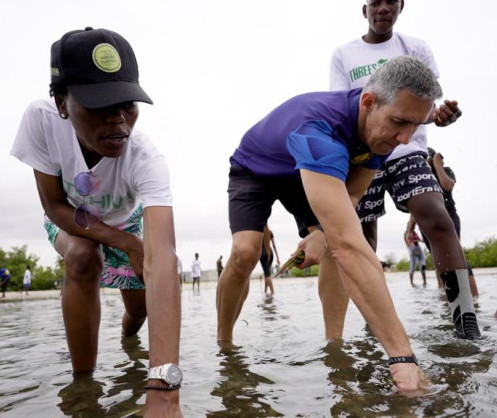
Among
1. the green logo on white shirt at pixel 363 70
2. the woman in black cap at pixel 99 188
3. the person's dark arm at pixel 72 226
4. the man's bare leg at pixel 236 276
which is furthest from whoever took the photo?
the green logo on white shirt at pixel 363 70

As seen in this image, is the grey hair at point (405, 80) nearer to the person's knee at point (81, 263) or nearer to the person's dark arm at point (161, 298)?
the person's dark arm at point (161, 298)

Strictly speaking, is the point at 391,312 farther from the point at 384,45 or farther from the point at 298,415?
the point at 384,45

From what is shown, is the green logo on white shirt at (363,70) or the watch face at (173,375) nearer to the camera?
the watch face at (173,375)

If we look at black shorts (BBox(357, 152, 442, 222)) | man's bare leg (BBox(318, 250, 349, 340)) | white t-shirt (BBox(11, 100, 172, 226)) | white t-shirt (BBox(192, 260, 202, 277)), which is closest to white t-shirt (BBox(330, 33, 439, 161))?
black shorts (BBox(357, 152, 442, 222))

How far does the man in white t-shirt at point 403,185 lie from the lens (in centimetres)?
331

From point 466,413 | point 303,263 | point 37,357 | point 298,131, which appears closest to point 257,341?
point 303,263

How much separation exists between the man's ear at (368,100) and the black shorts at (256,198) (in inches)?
39.0

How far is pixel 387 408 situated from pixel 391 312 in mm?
396

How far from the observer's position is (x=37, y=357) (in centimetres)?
362

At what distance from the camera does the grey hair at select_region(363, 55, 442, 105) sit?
221cm

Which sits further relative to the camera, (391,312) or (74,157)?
(74,157)

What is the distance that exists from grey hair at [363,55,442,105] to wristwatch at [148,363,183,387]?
1458 millimetres

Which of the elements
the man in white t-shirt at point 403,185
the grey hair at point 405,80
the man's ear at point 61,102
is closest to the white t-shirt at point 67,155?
the man's ear at point 61,102

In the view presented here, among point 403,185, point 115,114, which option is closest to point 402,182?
point 403,185
